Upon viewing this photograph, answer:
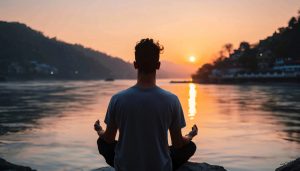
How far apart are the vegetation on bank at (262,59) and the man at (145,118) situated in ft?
426

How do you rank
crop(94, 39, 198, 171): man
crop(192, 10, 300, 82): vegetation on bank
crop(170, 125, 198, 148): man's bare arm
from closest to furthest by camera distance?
crop(94, 39, 198, 171): man
crop(170, 125, 198, 148): man's bare arm
crop(192, 10, 300, 82): vegetation on bank

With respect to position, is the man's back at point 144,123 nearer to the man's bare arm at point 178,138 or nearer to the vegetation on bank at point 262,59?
the man's bare arm at point 178,138

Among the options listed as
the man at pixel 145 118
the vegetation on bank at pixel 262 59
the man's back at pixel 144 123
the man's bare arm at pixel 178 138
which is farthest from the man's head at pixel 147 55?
the vegetation on bank at pixel 262 59

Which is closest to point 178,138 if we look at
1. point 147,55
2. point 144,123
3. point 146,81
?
point 144,123

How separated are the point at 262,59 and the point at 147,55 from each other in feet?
538

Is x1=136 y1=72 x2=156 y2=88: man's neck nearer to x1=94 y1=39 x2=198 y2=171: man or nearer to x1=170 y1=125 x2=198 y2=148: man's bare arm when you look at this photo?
x1=94 y1=39 x2=198 y2=171: man

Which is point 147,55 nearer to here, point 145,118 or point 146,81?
point 146,81

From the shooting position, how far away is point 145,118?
3771 mm

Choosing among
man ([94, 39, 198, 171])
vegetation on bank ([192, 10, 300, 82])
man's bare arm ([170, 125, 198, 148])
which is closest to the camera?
man ([94, 39, 198, 171])

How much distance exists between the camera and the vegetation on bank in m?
141

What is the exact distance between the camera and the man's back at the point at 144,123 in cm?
372

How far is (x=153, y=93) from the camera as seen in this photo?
372 cm

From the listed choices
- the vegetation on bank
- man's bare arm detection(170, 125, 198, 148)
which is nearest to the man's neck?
man's bare arm detection(170, 125, 198, 148)

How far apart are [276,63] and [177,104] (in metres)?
149
